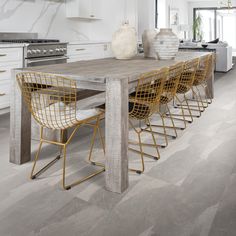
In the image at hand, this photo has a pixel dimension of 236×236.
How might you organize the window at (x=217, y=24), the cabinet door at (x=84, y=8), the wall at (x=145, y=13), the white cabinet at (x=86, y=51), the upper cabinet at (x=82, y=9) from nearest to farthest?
the white cabinet at (x=86, y=51) → the upper cabinet at (x=82, y=9) → the cabinet door at (x=84, y=8) → the wall at (x=145, y=13) → the window at (x=217, y=24)

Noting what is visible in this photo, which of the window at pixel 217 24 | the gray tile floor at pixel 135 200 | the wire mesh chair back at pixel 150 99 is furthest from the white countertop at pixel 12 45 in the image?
the window at pixel 217 24

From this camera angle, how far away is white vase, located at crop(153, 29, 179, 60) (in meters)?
3.75

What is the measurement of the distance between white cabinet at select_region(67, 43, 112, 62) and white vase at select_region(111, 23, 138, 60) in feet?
7.79

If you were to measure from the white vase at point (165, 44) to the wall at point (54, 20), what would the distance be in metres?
2.81

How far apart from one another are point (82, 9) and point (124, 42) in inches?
148

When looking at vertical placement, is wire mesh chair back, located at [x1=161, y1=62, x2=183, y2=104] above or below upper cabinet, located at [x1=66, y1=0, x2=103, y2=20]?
below

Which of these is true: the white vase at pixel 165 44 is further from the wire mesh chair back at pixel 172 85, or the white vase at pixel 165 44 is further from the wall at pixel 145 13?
the wall at pixel 145 13

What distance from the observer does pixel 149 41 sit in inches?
163

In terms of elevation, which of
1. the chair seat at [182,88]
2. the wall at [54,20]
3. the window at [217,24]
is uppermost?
the window at [217,24]

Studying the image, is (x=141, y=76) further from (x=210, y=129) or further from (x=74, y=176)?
(x=210, y=129)

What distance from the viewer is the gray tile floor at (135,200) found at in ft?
6.08

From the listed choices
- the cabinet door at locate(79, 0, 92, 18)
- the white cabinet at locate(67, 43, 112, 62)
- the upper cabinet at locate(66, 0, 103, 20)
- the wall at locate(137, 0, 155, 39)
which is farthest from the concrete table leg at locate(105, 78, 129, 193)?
the wall at locate(137, 0, 155, 39)

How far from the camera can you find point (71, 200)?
217 centimetres

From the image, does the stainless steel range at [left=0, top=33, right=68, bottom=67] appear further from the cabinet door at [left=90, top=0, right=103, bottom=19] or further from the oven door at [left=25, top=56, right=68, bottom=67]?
the cabinet door at [left=90, top=0, right=103, bottom=19]
